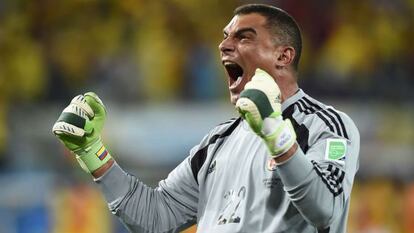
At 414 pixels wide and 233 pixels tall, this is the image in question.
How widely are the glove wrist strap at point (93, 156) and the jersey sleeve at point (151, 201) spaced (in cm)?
5

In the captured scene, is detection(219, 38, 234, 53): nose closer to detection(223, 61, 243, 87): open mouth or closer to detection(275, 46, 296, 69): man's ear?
detection(223, 61, 243, 87): open mouth

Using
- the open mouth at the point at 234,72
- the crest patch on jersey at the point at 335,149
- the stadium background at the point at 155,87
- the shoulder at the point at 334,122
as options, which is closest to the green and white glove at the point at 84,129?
the open mouth at the point at 234,72

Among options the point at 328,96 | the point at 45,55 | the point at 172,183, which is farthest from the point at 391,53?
the point at 172,183

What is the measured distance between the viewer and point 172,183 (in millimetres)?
4078

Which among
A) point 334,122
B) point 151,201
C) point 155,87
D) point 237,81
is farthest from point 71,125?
point 155,87

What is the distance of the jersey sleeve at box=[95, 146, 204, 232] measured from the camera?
3977 millimetres

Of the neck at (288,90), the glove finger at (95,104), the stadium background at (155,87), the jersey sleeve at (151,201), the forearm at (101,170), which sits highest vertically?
the glove finger at (95,104)

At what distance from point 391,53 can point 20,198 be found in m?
4.44

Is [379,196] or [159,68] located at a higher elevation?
[159,68]

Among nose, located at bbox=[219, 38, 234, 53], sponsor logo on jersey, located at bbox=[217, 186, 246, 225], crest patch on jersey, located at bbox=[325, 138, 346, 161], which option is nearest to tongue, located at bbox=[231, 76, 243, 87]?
nose, located at bbox=[219, 38, 234, 53]

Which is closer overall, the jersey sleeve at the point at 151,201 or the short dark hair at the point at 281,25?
the short dark hair at the point at 281,25

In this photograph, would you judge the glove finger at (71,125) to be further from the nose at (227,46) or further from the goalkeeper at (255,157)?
the nose at (227,46)

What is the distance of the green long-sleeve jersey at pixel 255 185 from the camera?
324 centimetres

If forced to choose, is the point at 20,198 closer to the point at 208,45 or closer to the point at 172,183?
the point at 208,45
